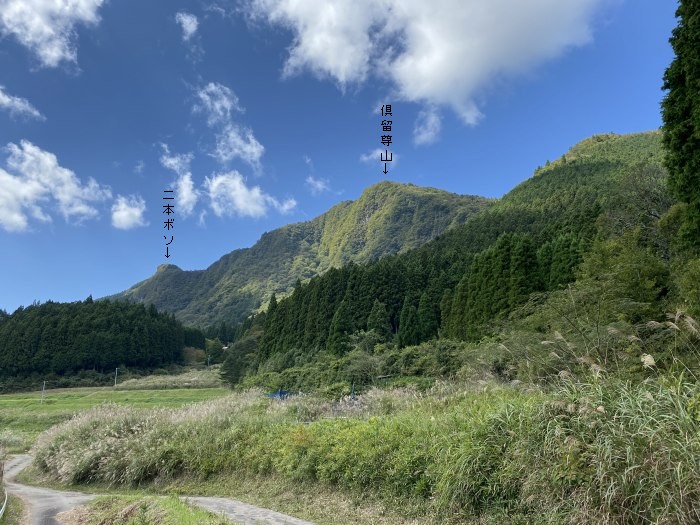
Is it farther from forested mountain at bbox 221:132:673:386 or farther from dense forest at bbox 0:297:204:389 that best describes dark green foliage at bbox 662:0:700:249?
dense forest at bbox 0:297:204:389

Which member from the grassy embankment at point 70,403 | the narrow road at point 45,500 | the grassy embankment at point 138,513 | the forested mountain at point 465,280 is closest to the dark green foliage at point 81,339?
the grassy embankment at point 70,403

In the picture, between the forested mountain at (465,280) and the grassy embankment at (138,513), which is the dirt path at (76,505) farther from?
the forested mountain at (465,280)

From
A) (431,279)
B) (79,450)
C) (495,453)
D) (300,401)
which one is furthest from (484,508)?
(431,279)

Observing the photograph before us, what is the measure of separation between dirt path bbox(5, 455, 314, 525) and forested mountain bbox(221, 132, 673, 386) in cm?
1391

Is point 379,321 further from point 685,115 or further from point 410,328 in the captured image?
point 685,115

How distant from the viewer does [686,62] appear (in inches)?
578

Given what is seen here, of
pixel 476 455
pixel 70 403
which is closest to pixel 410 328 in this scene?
pixel 70 403

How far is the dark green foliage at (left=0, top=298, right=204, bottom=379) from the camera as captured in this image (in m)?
73.8

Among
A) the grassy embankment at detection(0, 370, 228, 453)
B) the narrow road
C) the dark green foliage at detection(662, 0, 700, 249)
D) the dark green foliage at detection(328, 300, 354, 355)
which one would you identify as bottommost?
the grassy embankment at detection(0, 370, 228, 453)

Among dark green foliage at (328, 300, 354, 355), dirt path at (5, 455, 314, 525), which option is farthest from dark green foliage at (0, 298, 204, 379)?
dirt path at (5, 455, 314, 525)

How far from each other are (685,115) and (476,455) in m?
15.1

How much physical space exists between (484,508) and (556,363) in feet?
10.8

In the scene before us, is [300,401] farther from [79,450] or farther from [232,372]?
[232,372]

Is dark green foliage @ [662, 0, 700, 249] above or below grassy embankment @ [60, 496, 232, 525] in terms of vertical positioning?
above
